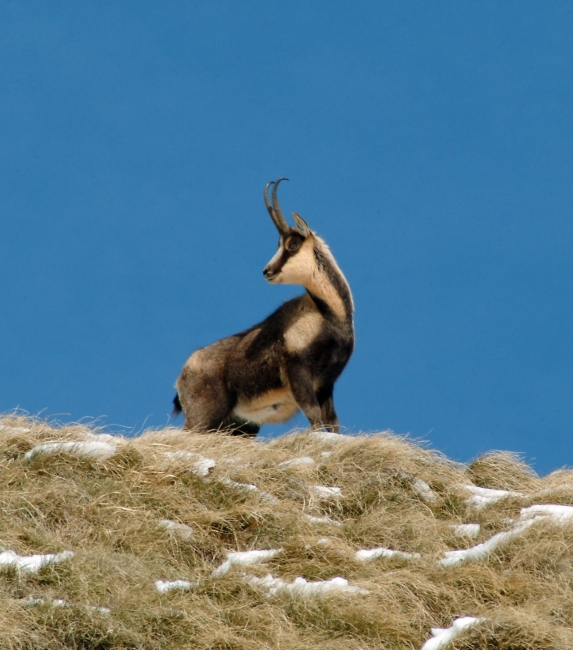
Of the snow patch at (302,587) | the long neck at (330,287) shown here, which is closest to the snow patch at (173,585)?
the snow patch at (302,587)

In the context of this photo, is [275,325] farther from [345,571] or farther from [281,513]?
[345,571]

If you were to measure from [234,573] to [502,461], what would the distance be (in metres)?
3.56

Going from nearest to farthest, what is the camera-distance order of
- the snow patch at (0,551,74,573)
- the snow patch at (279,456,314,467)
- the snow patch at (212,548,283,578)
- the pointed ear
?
the snow patch at (0,551,74,573), the snow patch at (212,548,283,578), the snow patch at (279,456,314,467), the pointed ear

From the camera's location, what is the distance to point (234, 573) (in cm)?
719

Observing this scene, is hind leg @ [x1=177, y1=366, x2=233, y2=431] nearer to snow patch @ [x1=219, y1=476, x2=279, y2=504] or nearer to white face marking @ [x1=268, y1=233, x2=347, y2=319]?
white face marking @ [x1=268, y1=233, x2=347, y2=319]

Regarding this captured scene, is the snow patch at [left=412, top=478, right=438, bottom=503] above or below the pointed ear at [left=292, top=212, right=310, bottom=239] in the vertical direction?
below

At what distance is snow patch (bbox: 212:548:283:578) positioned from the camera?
731 cm

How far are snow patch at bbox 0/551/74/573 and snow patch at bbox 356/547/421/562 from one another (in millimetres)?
2101

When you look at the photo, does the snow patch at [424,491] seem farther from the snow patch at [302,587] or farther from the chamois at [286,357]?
the snow patch at [302,587]

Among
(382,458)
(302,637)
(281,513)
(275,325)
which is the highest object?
(275,325)

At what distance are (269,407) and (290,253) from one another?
161cm

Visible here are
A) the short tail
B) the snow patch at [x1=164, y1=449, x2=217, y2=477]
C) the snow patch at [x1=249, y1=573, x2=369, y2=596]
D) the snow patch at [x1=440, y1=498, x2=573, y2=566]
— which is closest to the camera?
the snow patch at [x1=249, y1=573, x2=369, y2=596]

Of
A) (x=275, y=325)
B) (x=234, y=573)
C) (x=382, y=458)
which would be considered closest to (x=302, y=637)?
(x=234, y=573)

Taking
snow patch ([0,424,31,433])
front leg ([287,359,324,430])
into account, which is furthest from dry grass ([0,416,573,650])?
front leg ([287,359,324,430])
